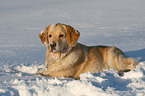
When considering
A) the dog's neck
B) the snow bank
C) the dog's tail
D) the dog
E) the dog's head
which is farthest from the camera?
the dog's tail

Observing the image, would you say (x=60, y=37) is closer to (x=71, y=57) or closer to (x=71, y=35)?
(x=71, y=35)

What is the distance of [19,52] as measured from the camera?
11.2 m

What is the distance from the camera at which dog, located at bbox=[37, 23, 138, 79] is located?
6.21 metres

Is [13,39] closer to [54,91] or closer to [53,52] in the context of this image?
[53,52]

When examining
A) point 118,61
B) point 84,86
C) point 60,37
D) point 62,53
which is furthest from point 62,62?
point 118,61

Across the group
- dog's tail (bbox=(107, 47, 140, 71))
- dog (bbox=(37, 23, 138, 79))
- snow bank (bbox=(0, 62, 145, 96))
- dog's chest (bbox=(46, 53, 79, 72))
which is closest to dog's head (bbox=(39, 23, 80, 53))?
dog (bbox=(37, 23, 138, 79))

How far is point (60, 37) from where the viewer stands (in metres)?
6.18

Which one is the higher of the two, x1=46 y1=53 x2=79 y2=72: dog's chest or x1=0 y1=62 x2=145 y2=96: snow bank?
x1=46 y1=53 x2=79 y2=72: dog's chest

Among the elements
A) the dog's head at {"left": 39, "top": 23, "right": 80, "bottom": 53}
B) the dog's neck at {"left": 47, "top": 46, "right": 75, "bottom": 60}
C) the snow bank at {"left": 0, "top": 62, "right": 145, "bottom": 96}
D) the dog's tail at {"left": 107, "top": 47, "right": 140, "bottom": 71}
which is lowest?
the snow bank at {"left": 0, "top": 62, "right": 145, "bottom": 96}

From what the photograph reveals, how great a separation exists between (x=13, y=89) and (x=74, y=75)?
1738 mm

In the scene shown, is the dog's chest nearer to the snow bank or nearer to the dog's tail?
the snow bank

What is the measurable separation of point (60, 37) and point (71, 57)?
63 centimetres

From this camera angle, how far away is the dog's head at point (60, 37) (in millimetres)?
6095

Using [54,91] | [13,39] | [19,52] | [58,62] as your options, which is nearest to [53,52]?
[58,62]
